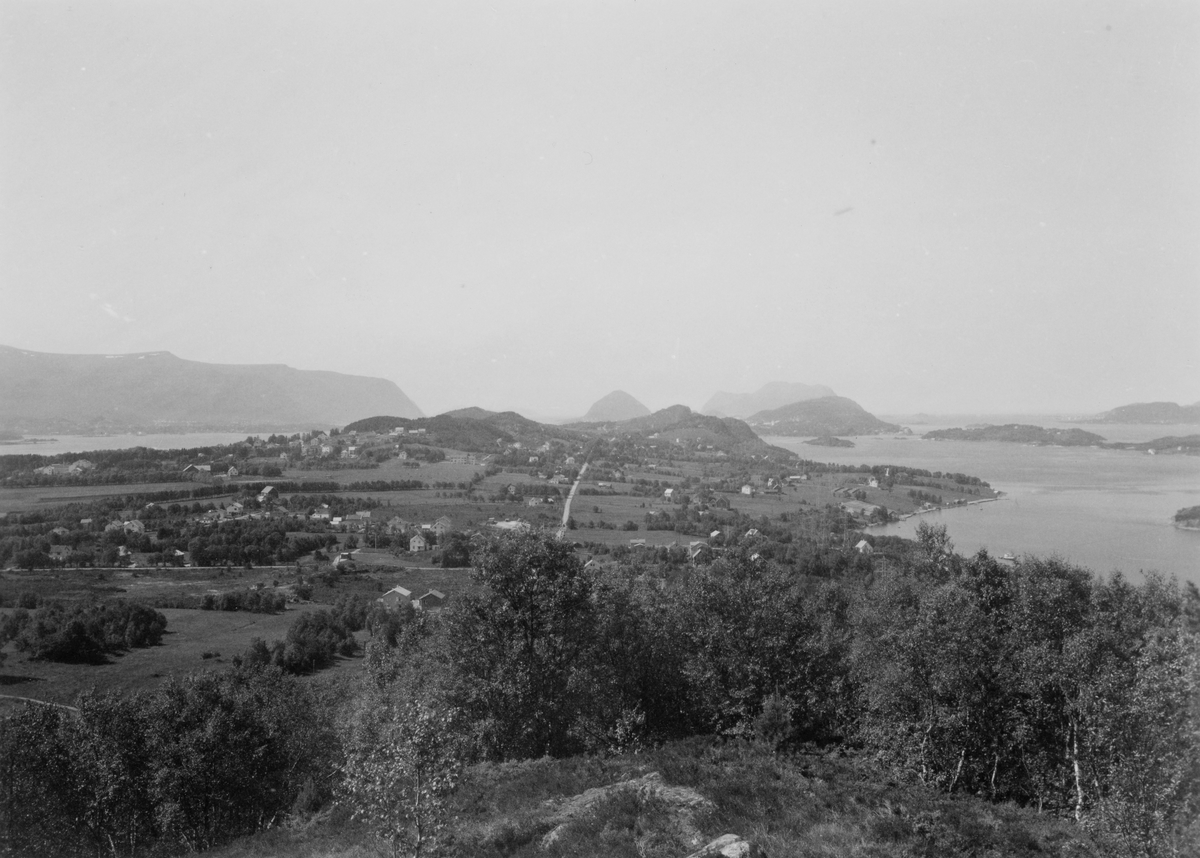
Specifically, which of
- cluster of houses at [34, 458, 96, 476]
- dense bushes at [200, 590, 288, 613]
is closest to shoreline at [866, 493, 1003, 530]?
dense bushes at [200, 590, 288, 613]

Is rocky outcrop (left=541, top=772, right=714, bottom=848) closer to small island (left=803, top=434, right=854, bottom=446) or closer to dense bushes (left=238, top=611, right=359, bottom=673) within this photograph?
dense bushes (left=238, top=611, right=359, bottom=673)

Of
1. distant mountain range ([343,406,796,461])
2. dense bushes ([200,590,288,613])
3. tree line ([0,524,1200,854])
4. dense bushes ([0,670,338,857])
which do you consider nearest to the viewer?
tree line ([0,524,1200,854])

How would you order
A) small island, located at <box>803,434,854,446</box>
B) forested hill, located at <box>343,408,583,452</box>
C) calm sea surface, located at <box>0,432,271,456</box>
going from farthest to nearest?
1. small island, located at <box>803,434,854,446</box>
2. forested hill, located at <box>343,408,583,452</box>
3. calm sea surface, located at <box>0,432,271,456</box>

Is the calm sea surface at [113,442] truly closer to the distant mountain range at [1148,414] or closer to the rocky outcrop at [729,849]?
the rocky outcrop at [729,849]

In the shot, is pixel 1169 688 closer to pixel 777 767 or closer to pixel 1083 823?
pixel 1083 823

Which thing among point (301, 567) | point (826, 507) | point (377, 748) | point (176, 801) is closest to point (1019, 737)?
point (377, 748)

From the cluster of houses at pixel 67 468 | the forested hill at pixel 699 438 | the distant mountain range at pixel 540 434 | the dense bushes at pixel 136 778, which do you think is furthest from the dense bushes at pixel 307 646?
the forested hill at pixel 699 438

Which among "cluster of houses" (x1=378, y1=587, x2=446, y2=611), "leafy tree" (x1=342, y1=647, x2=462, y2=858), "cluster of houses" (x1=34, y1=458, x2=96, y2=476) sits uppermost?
"leafy tree" (x1=342, y1=647, x2=462, y2=858)

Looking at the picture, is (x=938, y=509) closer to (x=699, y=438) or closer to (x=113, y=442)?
(x=699, y=438)
